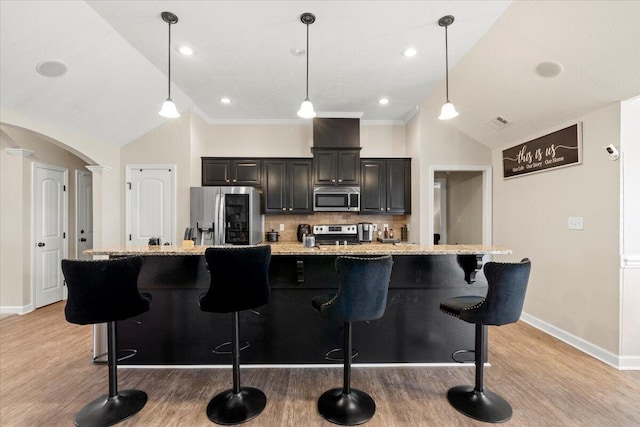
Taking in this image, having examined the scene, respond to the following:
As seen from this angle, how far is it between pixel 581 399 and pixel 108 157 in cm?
583

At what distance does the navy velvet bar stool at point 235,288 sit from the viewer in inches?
71.9

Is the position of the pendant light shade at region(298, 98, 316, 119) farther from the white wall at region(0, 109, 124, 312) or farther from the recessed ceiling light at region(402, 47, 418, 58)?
the white wall at region(0, 109, 124, 312)

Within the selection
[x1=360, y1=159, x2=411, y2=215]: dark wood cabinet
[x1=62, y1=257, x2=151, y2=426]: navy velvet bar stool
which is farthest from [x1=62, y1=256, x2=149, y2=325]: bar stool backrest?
[x1=360, y1=159, x2=411, y2=215]: dark wood cabinet

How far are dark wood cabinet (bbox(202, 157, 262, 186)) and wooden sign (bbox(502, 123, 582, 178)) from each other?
3.68 metres

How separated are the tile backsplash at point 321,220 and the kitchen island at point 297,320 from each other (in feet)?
8.01

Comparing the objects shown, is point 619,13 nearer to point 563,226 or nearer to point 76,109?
point 563,226

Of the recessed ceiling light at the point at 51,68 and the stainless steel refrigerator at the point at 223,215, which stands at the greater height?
the recessed ceiling light at the point at 51,68

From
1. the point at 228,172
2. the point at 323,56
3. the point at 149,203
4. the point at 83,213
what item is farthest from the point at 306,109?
the point at 83,213

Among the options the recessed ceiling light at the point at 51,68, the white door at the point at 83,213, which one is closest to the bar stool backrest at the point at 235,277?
the recessed ceiling light at the point at 51,68

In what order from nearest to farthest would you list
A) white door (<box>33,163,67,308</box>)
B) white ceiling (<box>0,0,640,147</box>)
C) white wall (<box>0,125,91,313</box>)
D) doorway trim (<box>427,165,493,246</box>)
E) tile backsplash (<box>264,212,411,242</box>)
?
white ceiling (<box>0,0,640,147</box>)
white wall (<box>0,125,91,313</box>)
white door (<box>33,163,67,308</box>)
doorway trim (<box>427,165,493,246</box>)
tile backsplash (<box>264,212,411,242</box>)

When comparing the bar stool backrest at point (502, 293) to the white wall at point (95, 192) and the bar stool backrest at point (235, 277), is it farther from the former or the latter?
the white wall at point (95, 192)

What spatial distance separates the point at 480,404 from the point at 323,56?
3.29 metres

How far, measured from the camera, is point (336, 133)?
14.9 ft

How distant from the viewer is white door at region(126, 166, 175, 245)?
4250 mm
